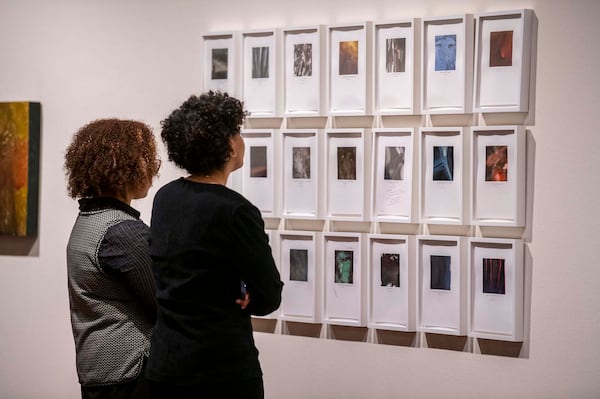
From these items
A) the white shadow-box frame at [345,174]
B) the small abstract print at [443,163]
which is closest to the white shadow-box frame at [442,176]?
the small abstract print at [443,163]

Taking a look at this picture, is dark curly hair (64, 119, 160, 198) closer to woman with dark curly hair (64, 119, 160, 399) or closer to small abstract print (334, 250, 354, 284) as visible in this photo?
woman with dark curly hair (64, 119, 160, 399)

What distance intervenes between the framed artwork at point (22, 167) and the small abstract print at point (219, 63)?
0.94 metres

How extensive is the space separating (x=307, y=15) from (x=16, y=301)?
6.51 feet

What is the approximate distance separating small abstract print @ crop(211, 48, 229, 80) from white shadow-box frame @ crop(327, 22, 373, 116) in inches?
18.8

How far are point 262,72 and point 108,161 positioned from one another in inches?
44.7

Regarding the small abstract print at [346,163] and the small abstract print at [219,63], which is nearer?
the small abstract print at [346,163]

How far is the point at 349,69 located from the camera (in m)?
2.92

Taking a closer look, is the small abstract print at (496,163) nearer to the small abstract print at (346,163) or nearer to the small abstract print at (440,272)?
the small abstract print at (440,272)

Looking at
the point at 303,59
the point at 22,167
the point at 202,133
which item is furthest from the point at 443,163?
the point at 22,167

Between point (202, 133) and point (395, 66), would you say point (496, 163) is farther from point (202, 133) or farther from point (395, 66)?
point (202, 133)

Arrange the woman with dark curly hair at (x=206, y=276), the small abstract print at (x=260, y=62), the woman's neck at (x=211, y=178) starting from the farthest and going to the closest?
the small abstract print at (x=260, y=62) < the woman's neck at (x=211, y=178) < the woman with dark curly hair at (x=206, y=276)

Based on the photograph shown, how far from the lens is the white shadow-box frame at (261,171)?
3.07m

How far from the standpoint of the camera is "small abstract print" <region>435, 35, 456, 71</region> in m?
2.74

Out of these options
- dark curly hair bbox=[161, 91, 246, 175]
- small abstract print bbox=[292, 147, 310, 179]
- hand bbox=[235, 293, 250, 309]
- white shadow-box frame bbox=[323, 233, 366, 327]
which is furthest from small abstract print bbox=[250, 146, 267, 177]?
hand bbox=[235, 293, 250, 309]
